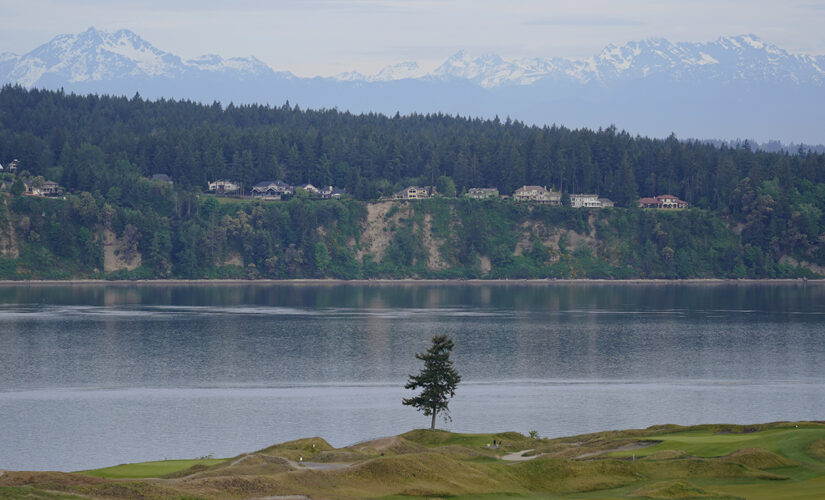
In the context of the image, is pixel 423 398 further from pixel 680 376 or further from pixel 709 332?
pixel 709 332

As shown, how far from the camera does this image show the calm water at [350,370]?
80.8 m

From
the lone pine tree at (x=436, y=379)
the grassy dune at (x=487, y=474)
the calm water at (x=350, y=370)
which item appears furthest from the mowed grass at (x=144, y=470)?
the lone pine tree at (x=436, y=379)

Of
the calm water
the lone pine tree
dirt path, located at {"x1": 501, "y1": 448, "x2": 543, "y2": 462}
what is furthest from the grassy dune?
the calm water

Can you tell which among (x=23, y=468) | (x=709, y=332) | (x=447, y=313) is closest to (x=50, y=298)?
(x=447, y=313)

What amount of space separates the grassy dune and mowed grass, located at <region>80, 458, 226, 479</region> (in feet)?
0.23

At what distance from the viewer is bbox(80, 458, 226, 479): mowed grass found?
55.2 meters

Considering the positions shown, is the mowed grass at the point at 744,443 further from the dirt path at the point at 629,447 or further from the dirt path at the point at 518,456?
the dirt path at the point at 518,456

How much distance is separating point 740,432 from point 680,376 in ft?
135

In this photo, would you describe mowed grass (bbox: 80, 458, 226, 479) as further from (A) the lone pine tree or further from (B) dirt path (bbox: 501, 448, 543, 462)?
(A) the lone pine tree

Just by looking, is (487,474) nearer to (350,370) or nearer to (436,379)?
(436,379)

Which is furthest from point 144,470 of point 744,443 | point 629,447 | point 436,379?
point 744,443

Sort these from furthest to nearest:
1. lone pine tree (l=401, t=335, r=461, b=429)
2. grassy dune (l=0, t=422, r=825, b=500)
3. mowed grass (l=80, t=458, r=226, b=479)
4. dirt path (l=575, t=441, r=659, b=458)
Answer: lone pine tree (l=401, t=335, r=461, b=429), dirt path (l=575, t=441, r=659, b=458), mowed grass (l=80, t=458, r=226, b=479), grassy dune (l=0, t=422, r=825, b=500)

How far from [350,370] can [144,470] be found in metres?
53.0

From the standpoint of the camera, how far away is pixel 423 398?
250ft
